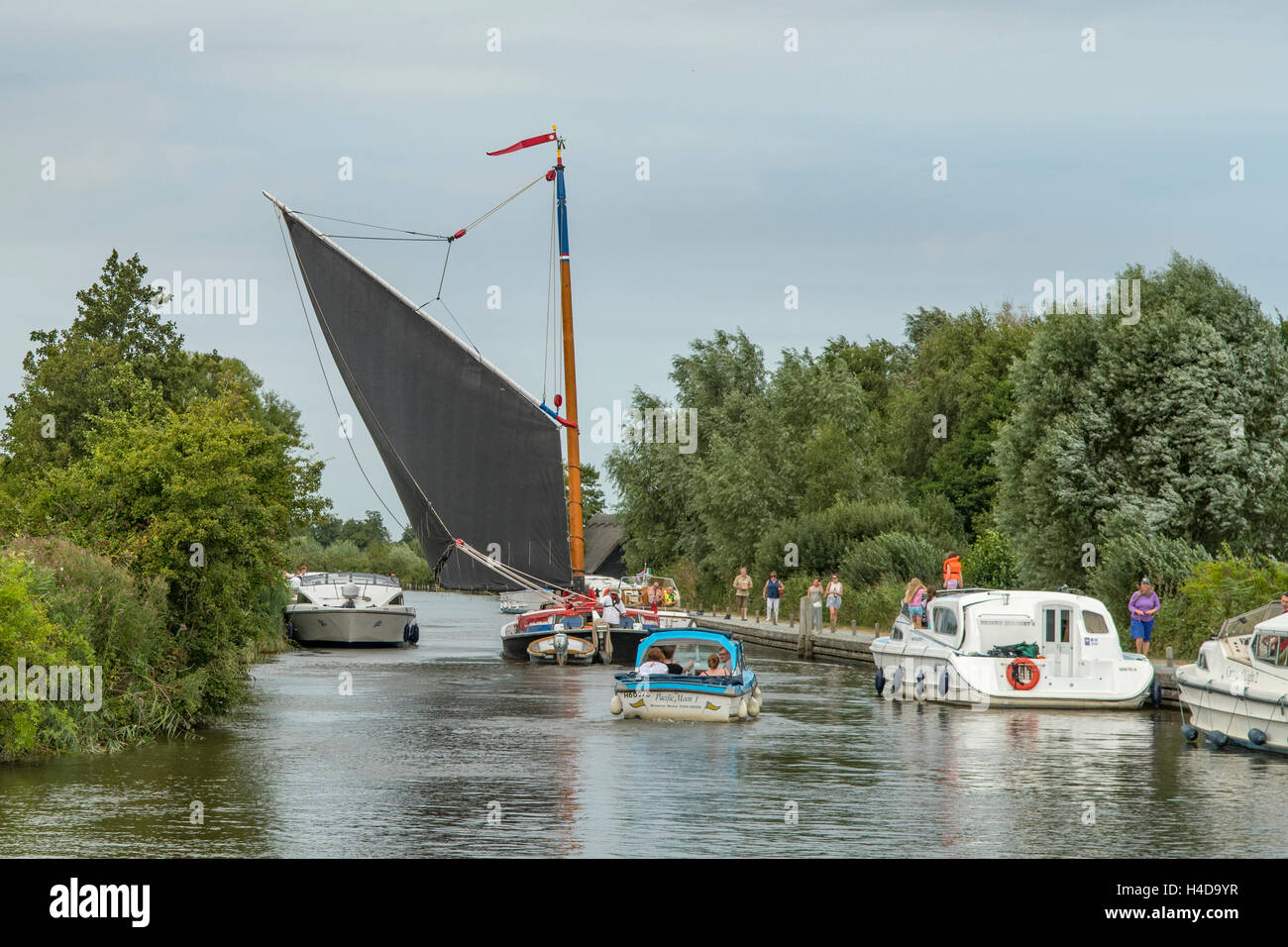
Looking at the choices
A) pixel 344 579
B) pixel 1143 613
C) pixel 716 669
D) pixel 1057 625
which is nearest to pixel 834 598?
pixel 344 579

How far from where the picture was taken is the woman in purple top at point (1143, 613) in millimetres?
31453

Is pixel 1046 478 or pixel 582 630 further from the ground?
pixel 1046 478

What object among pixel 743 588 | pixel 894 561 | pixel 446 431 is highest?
pixel 446 431

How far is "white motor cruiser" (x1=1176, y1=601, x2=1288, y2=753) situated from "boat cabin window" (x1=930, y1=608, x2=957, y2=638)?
19.8 feet

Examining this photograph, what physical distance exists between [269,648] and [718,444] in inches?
1233

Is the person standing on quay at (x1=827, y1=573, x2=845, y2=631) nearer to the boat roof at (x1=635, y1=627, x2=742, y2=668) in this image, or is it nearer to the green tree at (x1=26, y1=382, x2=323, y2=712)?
the boat roof at (x1=635, y1=627, x2=742, y2=668)

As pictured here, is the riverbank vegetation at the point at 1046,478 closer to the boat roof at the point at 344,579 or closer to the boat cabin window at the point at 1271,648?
the boat cabin window at the point at 1271,648

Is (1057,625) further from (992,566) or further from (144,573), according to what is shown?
(992,566)

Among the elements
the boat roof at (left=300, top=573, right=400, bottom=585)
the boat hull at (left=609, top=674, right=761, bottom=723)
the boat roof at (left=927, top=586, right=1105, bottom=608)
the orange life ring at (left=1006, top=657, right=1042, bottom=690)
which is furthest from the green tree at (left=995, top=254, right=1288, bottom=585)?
the boat roof at (left=300, top=573, right=400, bottom=585)

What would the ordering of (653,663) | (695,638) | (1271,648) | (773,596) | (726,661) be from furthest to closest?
(773,596) → (726,661) → (695,638) → (653,663) → (1271,648)

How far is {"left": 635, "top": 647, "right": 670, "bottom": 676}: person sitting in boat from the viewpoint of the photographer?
26.5m

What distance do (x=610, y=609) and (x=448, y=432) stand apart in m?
6.43

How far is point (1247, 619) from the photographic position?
79.9 ft

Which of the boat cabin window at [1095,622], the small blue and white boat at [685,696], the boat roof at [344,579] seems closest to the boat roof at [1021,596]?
the boat cabin window at [1095,622]
